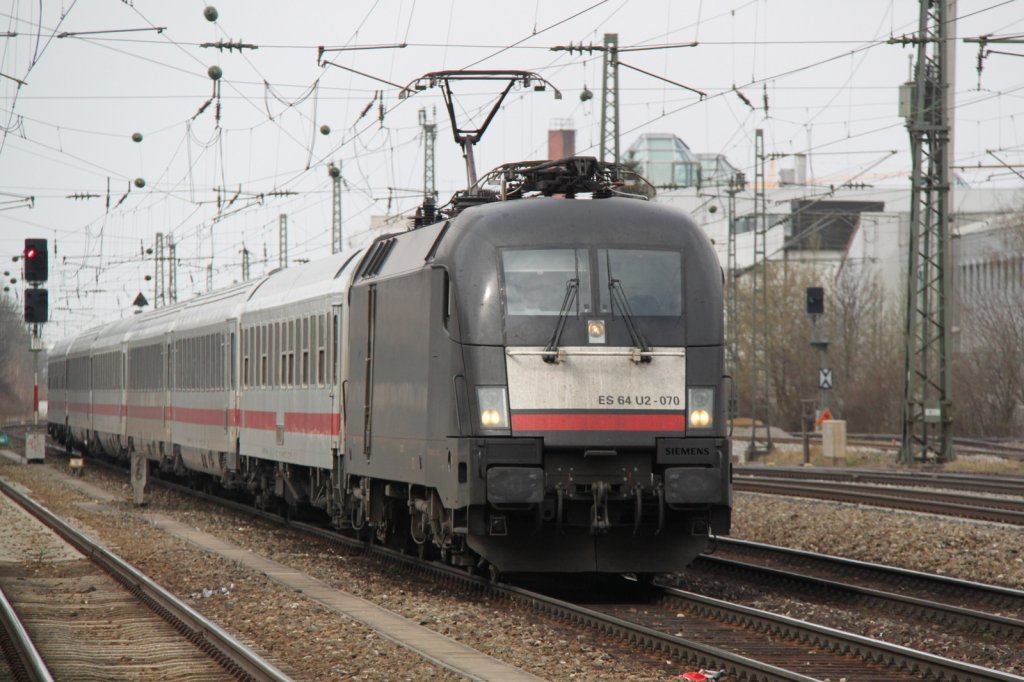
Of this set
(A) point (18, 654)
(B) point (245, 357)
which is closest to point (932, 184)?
(B) point (245, 357)

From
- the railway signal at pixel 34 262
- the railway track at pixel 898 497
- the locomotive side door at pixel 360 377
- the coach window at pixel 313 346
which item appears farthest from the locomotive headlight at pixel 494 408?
the railway signal at pixel 34 262

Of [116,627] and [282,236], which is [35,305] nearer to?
[116,627]

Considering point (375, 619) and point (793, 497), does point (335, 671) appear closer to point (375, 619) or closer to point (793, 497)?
point (375, 619)

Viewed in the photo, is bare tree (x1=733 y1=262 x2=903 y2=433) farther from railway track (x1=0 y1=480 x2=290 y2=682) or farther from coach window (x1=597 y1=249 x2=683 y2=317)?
coach window (x1=597 y1=249 x2=683 y2=317)

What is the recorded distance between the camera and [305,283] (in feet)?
65.4

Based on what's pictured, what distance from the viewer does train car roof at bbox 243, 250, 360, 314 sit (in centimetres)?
1770

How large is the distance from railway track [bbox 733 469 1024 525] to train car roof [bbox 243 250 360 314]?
30.7 feet

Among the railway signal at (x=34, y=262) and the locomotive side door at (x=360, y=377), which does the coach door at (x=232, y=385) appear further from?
the locomotive side door at (x=360, y=377)

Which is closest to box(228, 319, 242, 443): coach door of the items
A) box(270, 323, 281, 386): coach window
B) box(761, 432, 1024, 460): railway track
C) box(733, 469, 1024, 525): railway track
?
box(270, 323, 281, 386): coach window

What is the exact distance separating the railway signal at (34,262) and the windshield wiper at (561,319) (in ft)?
61.6

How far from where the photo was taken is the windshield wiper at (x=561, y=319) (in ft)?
41.1

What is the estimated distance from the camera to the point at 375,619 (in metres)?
12.3

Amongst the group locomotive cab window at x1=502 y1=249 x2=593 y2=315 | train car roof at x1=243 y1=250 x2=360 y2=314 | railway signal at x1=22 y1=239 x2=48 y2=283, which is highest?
railway signal at x1=22 y1=239 x2=48 y2=283

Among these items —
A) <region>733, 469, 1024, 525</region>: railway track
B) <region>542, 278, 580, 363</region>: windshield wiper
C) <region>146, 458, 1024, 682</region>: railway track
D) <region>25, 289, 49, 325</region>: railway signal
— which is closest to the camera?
<region>146, 458, 1024, 682</region>: railway track
